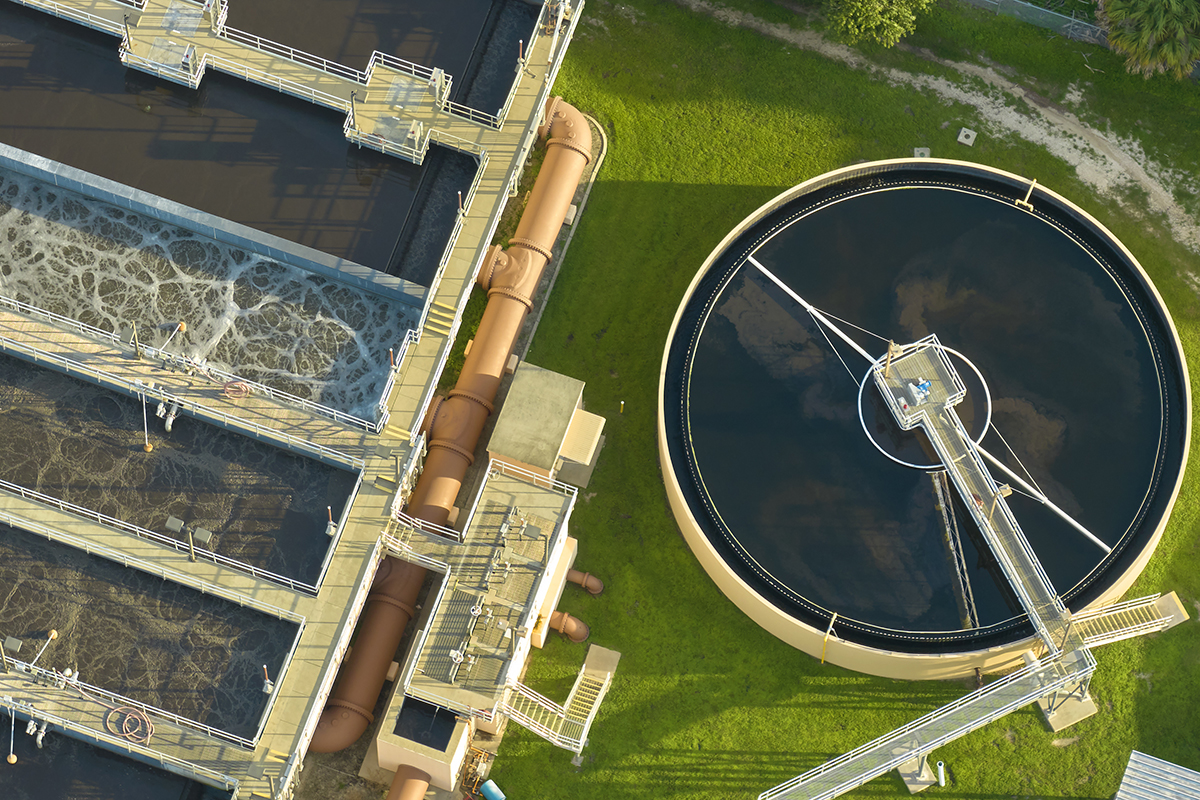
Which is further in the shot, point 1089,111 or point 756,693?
point 1089,111

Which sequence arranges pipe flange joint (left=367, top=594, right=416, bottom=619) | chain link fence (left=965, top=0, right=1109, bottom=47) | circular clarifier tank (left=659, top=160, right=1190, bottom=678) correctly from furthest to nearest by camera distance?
chain link fence (left=965, top=0, right=1109, bottom=47) < pipe flange joint (left=367, top=594, right=416, bottom=619) < circular clarifier tank (left=659, top=160, right=1190, bottom=678)

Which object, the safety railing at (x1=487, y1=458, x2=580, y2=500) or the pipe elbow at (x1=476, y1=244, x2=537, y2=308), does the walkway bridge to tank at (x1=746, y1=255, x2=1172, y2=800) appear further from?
the pipe elbow at (x1=476, y1=244, x2=537, y2=308)

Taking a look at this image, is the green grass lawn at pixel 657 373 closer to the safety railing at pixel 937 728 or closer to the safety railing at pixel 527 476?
the safety railing at pixel 937 728

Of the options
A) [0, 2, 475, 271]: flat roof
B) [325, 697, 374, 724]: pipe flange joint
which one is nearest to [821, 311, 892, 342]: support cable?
[0, 2, 475, 271]: flat roof

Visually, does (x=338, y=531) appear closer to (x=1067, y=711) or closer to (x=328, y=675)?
(x=328, y=675)

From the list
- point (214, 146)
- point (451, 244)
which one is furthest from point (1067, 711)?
point (214, 146)

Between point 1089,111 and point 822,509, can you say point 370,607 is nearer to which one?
point 822,509

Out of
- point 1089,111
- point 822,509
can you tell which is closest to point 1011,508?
point 822,509
